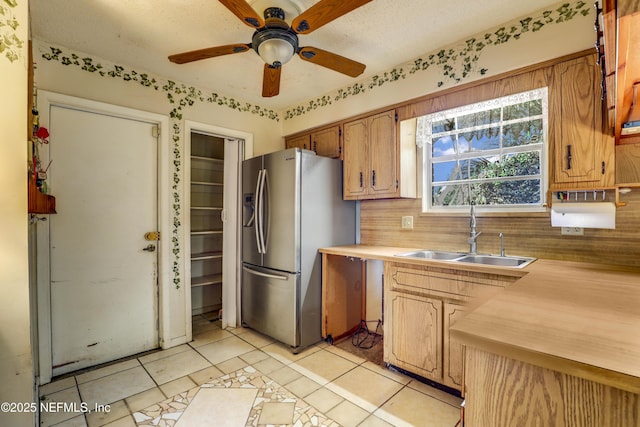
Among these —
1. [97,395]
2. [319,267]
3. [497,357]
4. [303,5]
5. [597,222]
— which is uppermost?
[303,5]

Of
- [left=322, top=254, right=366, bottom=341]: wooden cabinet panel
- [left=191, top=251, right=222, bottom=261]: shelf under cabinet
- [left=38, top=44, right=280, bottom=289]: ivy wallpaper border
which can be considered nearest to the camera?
[left=38, top=44, right=280, bottom=289]: ivy wallpaper border

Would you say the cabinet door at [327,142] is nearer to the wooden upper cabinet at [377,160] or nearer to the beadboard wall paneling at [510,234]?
the wooden upper cabinet at [377,160]

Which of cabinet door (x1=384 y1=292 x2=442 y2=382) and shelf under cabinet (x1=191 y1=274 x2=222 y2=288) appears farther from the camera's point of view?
shelf under cabinet (x1=191 y1=274 x2=222 y2=288)

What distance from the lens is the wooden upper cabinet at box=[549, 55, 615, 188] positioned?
1.66 m

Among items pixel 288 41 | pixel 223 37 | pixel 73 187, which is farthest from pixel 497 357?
pixel 73 187

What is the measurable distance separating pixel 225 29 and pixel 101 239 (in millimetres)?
1883

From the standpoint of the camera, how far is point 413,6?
1812 millimetres

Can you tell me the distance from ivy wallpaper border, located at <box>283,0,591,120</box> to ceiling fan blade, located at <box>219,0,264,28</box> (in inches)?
54.8

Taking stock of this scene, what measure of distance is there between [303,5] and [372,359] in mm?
2548

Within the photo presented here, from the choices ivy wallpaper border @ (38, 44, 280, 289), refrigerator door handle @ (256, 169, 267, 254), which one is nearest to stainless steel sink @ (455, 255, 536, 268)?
refrigerator door handle @ (256, 169, 267, 254)

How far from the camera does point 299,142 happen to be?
3.55 meters

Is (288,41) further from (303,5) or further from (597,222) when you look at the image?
(597,222)

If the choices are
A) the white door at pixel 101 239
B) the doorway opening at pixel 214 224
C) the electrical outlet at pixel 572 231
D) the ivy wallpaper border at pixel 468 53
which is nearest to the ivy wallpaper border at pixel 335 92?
Answer: the ivy wallpaper border at pixel 468 53

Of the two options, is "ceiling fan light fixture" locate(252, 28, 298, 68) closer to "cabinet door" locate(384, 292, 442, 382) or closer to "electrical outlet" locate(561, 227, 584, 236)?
"cabinet door" locate(384, 292, 442, 382)
